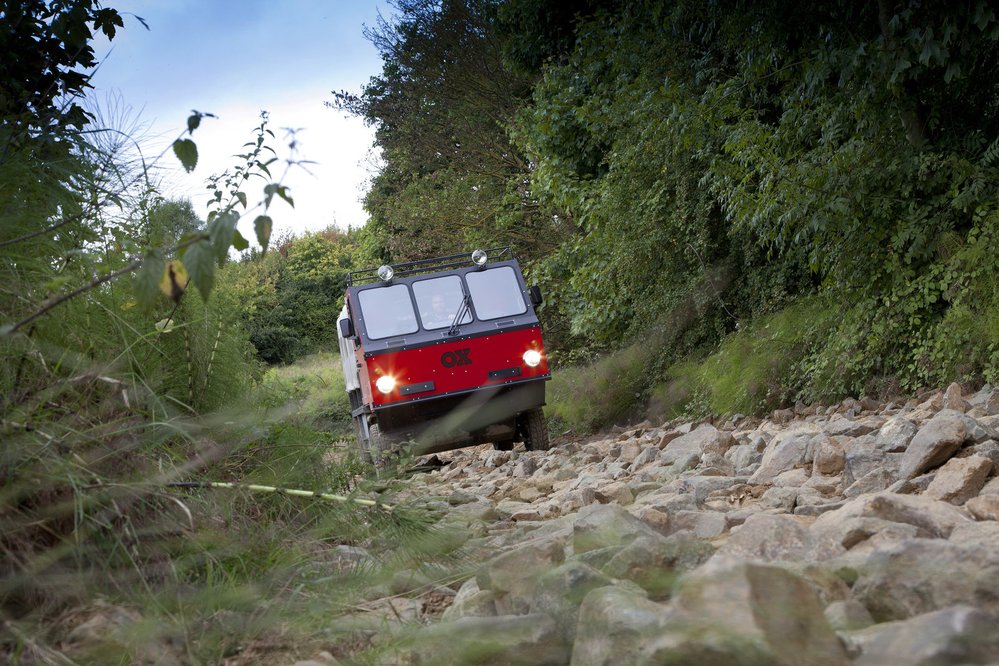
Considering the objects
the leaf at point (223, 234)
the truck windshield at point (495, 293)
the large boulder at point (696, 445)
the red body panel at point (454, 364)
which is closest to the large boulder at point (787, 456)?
the large boulder at point (696, 445)

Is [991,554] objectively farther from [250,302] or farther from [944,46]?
[944,46]

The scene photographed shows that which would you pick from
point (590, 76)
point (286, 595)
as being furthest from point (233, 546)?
point (590, 76)

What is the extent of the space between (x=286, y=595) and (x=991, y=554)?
6.04ft

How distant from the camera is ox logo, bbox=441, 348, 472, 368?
9992 millimetres

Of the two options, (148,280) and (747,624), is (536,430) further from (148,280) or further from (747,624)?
(747,624)

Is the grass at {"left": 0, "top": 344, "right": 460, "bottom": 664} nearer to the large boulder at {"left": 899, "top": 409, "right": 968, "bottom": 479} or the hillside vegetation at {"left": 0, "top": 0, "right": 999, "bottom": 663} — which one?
the hillside vegetation at {"left": 0, "top": 0, "right": 999, "bottom": 663}

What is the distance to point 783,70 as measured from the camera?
796 cm

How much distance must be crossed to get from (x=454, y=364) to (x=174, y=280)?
7910mm

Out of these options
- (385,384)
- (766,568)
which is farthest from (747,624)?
(385,384)

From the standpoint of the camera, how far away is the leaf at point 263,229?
7.06 ft

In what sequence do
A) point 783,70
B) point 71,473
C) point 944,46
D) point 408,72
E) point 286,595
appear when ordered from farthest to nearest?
point 408,72 → point 783,70 → point 944,46 → point 286,595 → point 71,473

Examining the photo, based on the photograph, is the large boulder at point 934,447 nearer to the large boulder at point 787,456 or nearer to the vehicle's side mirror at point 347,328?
the large boulder at point 787,456

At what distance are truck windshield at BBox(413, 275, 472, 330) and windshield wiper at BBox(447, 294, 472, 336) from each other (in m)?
0.02

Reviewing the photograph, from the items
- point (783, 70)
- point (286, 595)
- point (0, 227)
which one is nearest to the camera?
point (286, 595)
